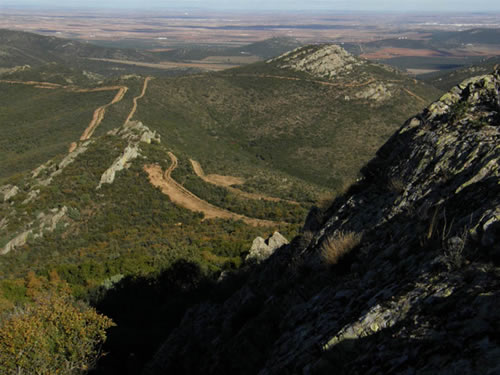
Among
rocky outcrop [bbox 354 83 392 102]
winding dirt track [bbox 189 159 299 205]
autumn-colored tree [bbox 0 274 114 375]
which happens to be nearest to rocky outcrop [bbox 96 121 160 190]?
winding dirt track [bbox 189 159 299 205]

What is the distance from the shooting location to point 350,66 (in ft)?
360

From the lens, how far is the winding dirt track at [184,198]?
34.4m

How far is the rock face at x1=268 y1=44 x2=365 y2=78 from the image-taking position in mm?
108688

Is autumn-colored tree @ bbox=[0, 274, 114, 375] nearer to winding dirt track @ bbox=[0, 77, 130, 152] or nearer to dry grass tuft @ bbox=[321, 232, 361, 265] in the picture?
dry grass tuft @ bbox=[321, 232, 361, 265]

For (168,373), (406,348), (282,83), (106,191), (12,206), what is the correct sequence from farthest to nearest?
(282,83) → (106,191) → (12,206) → (168,373) → (406,348)

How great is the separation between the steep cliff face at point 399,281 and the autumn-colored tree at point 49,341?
2211 mm

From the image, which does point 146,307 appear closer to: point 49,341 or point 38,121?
point 49,341

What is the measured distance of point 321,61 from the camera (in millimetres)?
111875

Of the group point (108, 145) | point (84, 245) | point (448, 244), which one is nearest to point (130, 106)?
point (108, 145)

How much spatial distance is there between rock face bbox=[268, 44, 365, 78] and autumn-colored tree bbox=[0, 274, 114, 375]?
107 metres

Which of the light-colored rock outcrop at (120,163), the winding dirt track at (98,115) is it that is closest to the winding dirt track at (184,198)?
the light-colored rock outcrop at (120,163)

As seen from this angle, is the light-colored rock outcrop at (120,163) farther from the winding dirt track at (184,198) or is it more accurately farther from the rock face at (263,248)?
the rock face at (263,248)

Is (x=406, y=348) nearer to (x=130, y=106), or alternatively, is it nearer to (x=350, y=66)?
(x=130, y=106)

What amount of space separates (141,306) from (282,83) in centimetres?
9297
